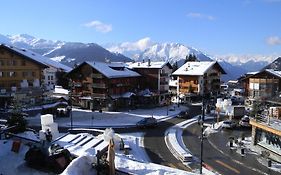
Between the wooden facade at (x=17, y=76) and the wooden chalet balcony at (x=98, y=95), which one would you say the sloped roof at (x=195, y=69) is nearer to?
the wooden chalet balcony at (x=98, y=95)

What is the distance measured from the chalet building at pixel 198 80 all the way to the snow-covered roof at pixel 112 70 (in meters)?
16.4

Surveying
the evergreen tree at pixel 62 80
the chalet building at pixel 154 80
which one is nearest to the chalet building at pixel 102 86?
the chalet building at pixel 154 80

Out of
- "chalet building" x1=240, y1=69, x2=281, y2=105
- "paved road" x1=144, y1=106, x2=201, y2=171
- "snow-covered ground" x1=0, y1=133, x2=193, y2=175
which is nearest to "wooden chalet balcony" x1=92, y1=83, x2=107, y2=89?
"paved road" x1=144, y1=106, x2=201, y2=171

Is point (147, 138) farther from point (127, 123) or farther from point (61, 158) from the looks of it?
point (61, 158)

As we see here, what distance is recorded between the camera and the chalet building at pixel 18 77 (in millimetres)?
58062

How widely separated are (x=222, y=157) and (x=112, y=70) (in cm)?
3875

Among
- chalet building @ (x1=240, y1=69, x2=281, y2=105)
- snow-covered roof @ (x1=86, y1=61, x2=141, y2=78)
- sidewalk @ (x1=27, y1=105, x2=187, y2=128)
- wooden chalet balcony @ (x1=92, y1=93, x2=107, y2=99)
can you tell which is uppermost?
snow-covered roof @ (x1=86, y1=61, x2=141, y2=78)

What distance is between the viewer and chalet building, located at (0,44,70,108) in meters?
58.1

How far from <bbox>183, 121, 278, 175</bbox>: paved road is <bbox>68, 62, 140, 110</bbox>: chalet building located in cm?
2431

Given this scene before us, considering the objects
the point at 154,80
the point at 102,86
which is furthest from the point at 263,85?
the point at 102,86

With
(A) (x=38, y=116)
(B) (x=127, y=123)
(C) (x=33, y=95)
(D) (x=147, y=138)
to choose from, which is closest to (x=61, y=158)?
(D) (x=147, y=138)

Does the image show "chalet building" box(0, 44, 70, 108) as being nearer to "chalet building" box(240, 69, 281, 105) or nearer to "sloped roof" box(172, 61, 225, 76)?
"sloped roof" box(172, 61, 225, 76)

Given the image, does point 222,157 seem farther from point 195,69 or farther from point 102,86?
point 195,69

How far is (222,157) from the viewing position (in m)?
35.7
